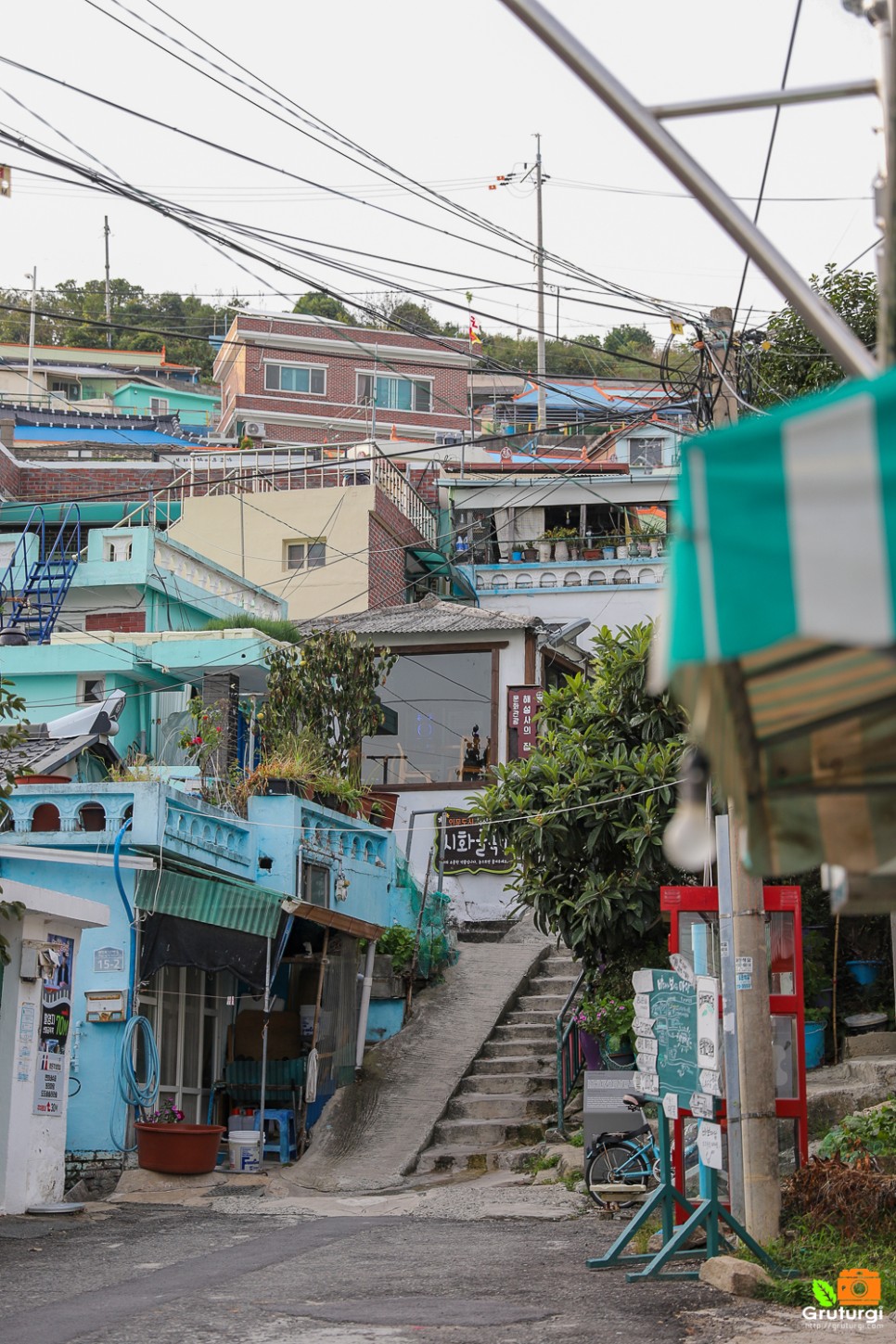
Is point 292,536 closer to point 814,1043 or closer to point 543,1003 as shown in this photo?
point 543,1003

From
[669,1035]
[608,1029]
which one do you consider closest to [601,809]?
[608,1029]

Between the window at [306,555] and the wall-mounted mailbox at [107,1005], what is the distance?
19.4m

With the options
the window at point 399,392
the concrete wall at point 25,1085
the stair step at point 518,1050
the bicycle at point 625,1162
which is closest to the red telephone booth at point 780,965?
the bicycle at point 625,1162

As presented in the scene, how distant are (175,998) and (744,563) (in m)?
15.7

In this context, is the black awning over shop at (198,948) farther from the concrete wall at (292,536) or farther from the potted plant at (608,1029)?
the concrete wall at (292,536)

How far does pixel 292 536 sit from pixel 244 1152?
776 inches

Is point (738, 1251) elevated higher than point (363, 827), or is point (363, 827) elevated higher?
point (363, 827)

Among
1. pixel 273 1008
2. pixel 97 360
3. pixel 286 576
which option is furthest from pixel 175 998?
pixel 97 360

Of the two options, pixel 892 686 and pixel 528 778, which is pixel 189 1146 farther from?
pixel 892 686

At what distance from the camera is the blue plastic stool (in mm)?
17578

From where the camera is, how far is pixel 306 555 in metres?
34.5

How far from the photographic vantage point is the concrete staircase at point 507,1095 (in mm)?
17422

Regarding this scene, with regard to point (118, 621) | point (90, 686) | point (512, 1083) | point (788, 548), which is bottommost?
point (512, 1083)

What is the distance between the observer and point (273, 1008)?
19.5 meters
